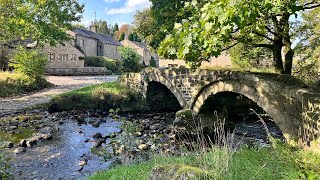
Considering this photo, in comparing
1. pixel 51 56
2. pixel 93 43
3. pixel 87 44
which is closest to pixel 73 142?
pixel 51 56

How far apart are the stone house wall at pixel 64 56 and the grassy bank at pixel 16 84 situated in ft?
44.8

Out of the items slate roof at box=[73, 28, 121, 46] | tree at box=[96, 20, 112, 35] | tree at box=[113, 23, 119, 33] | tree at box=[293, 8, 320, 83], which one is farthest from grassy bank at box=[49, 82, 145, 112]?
tree at box=[113, 23, 119, 33]

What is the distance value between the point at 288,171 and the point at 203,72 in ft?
29.2

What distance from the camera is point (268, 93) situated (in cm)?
886

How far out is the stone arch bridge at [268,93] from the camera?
6.63m

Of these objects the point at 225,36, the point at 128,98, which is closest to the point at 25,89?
the point at 128,98

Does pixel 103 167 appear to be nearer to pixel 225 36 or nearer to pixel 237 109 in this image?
pixel 225 36

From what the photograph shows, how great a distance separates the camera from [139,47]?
56906 mm

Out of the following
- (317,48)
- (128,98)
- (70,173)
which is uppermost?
(317,48)

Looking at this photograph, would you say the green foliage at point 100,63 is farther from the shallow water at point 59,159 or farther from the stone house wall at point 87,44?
the shallow water at point 59,159

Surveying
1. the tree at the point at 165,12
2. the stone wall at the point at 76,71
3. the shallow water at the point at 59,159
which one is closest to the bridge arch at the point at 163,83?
the tree at the point at 165,12

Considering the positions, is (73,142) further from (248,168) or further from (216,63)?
(216,63)

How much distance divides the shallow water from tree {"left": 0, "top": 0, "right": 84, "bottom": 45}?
11.8 meters

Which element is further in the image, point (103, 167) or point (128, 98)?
point (128, 98)
